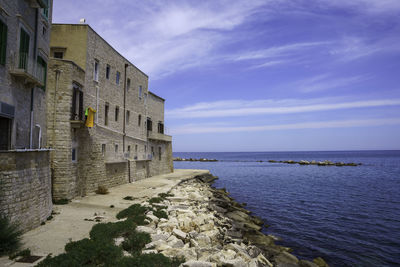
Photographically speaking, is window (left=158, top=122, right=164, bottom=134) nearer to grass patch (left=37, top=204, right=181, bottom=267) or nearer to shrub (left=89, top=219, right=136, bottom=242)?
shrub (left=89, top=219, right=136, bottom=242)

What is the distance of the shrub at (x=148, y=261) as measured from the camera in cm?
777

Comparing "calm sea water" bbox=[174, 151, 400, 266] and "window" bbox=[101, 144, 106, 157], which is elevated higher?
"window" bbox=[101, 144, 106, 157]

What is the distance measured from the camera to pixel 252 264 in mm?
9836

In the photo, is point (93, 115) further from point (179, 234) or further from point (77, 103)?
point (179, 234)

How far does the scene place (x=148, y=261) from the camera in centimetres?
800

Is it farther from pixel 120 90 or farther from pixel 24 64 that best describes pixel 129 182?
pixel 24 64

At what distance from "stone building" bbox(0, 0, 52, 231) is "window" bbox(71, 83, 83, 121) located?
8.35 ft

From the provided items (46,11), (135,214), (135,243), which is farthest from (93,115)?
(135,243)

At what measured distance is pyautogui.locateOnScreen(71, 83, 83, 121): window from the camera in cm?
1710

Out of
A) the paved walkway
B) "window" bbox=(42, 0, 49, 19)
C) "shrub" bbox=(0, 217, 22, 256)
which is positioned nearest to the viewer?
"shrub" bbox=(0, 217, 22, 256)

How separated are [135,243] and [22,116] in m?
7.99

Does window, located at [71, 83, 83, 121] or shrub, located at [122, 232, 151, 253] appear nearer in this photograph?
shrub, located at [122, 232, 151, 253]

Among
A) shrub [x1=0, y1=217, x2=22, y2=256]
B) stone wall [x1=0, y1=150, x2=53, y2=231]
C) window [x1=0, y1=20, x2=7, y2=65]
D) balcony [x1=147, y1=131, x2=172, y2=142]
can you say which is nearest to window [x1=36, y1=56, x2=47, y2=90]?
window [x1=0, y1=20, x2=7, y2=65]

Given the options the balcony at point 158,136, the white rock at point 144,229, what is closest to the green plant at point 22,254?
the white rock at point 144,229
